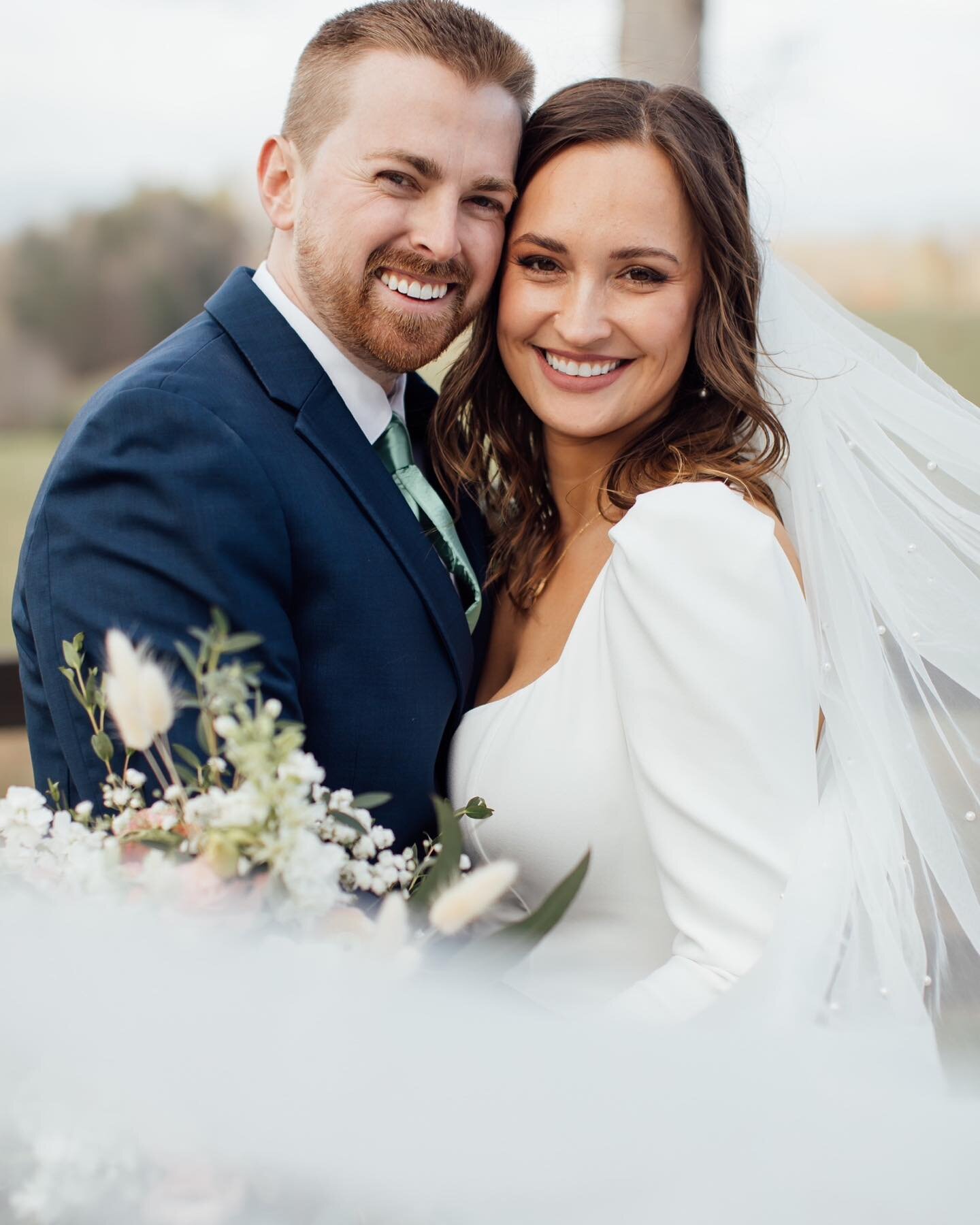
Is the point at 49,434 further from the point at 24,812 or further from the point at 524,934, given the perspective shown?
the point at 524,934

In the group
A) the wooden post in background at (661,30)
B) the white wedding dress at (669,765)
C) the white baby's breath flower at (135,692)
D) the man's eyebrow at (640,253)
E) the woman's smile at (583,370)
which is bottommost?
the white wedding dress at (669,765)

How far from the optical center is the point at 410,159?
199 centimetres

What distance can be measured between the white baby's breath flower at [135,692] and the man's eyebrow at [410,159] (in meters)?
1.36

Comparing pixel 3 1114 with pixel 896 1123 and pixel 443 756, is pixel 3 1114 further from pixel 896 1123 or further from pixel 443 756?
pixel 443 756

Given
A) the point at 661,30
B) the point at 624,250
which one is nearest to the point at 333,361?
the point at 624,250

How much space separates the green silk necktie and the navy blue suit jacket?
0.12 metres

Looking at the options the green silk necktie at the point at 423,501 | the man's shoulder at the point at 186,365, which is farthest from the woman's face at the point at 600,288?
the man's shoulder at the point at 186,365

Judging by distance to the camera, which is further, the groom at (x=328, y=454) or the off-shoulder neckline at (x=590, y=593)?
the off-shoulder neckline at (x=590, y=593)

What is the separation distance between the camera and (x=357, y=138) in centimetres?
200

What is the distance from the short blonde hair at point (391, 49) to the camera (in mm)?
1979

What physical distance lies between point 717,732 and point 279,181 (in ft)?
4.19

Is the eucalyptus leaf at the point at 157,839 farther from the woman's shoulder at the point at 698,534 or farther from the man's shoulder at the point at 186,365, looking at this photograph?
the woman's shoulder at the point at 698,534

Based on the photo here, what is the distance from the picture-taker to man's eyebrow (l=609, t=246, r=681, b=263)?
6.85 ft

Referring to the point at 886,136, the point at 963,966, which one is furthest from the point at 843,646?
the point at 886,136
